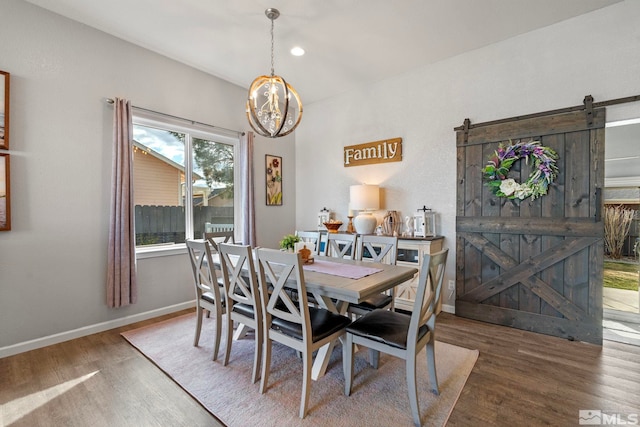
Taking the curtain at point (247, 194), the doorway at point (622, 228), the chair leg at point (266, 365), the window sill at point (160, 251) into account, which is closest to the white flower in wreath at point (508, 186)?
the doorway at point (622, 228)

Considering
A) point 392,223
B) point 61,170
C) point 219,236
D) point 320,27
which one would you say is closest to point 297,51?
point 320,27

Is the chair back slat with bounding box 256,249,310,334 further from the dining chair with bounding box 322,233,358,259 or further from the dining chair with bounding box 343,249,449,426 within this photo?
the dining chair with bounding box 322,233,358,259

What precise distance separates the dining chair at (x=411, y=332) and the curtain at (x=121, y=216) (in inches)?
99.2

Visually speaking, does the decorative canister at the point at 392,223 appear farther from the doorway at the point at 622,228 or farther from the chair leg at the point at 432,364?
the doorway at the point at 622,228

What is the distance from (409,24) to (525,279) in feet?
9.38

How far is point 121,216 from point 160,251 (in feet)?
2.08

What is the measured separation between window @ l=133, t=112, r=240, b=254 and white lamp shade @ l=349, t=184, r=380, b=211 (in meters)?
1.81

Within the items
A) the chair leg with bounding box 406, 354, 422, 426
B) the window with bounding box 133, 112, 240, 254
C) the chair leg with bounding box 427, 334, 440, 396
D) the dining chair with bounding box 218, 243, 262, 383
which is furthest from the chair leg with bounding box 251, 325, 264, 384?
the window with bounding box 133, 112, 240, 254

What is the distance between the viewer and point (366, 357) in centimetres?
250

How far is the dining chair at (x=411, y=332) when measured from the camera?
5.57 feet

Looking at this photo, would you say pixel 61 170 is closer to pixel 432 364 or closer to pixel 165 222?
pixel 165 222

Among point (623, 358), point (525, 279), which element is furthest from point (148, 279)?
point (623, 358)

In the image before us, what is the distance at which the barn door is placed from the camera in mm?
2762

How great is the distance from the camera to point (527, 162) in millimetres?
3055
